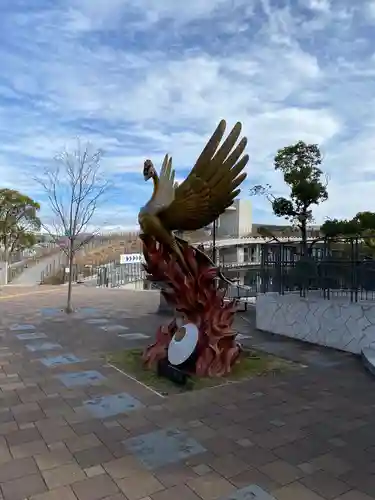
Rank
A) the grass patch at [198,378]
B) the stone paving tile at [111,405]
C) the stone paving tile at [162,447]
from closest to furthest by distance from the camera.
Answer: the stone paving tile at [162,447], the stone paving tile at [111,405], the grass patch at [198,378]

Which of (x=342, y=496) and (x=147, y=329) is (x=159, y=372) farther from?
(x=147, y=329)

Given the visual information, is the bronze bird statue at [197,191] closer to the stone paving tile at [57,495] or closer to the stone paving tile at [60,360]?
the stone paving tile at [60,360]

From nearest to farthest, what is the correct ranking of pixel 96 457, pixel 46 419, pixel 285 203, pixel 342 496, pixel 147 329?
pixel 342 496, pixel 96 457, pixel 46 419, pixel 147 329, pixel 285 203

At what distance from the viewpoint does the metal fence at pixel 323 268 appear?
791cm

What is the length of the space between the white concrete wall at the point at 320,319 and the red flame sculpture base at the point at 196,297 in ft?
8.34

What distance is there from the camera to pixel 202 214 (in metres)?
5.88

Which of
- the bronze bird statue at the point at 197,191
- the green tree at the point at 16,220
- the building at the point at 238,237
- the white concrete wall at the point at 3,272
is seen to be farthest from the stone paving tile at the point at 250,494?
the building at the point at 238,237

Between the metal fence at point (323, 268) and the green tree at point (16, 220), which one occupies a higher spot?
the green tree at point (16, 220)

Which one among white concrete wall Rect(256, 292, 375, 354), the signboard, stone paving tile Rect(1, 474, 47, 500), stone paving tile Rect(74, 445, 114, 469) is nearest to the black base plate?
stone paving tile Rect(74, 445, 114, 469)

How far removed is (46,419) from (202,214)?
10.6 ft

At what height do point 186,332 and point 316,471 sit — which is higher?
point 186,332

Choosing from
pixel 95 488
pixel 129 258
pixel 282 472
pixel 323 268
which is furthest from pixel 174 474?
pixel 129 258

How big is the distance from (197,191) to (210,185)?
0.20 m

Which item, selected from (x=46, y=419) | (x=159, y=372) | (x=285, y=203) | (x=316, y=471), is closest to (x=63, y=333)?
(x=159, y=372)
